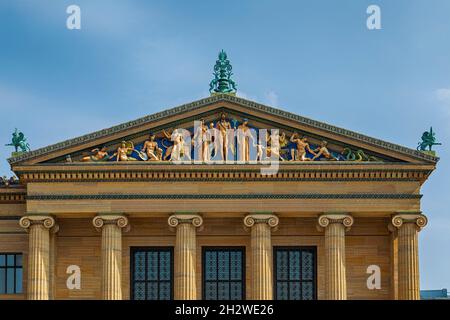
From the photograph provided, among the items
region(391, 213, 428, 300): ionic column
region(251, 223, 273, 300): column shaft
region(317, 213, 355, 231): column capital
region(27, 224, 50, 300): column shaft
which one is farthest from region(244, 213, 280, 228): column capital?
region(27, 224, 50, 300): column shaft

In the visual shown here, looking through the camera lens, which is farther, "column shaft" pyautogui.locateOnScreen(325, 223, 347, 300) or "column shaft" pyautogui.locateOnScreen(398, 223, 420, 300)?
"column shaft" pyautogui.locateOnScreen(325, 223, 347, 300)

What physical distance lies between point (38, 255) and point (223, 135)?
11.8m

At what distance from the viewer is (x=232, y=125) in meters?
53.6

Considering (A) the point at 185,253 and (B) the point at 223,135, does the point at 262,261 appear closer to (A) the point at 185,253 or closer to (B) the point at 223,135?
(A) the point at 185,253

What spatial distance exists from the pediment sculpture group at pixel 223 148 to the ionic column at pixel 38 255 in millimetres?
4109

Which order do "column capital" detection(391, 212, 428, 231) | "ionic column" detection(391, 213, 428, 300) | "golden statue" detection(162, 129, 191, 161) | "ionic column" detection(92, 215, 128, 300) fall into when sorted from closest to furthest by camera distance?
"ionic column" detection(391, 213, 428, 300) < "ionic column" detection(92, 215, 128, 300) < "column capital" detection(391, 212, 428, 231) < "golden statue" detection(162, 129, 191, 161)

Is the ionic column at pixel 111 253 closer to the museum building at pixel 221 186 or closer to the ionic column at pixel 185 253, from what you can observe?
the museum building at pixel 221 186

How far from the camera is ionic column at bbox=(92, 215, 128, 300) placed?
52.2 m

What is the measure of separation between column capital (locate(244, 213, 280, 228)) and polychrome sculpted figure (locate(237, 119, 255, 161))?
3.11 metres

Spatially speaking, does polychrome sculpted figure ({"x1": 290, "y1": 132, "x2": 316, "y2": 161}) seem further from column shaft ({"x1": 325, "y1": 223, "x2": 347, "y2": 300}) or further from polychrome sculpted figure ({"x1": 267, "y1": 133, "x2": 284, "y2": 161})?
column shaft ({"x1": 325, "y1": 223, "x2": 347, "y2": 300})

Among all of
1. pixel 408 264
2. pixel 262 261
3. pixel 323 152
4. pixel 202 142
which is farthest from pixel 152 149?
pixel 408 264

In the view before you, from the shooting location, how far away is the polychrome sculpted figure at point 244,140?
53.2 m

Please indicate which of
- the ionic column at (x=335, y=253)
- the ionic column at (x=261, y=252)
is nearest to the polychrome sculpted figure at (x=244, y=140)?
the ionic column at (x=261, y=252)

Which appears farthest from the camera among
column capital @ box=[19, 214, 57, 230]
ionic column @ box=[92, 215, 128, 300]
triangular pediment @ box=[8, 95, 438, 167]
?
triangular pediment @ box=[8, 95, 438, 167]
